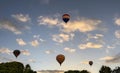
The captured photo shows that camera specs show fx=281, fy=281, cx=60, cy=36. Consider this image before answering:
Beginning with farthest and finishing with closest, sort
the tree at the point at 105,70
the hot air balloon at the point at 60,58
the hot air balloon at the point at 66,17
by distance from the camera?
1. the tree at the point at 105,70
2. the hot air balloon at the point at 60,58
3. the hot air balloon at the point at 66,17

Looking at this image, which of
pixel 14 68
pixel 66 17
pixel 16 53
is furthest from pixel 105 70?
pixel 66 17

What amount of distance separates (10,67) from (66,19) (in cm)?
6860

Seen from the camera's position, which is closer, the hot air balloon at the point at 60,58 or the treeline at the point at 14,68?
the hot air balloon at the point at 60,58

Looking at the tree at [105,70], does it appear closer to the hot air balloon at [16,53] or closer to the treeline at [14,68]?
the treeline at [14,68]

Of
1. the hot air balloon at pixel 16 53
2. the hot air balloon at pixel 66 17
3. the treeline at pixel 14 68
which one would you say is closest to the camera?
the hot air balloon at pixel 66 17

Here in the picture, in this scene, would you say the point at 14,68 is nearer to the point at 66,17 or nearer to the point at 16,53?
the point at 16,53

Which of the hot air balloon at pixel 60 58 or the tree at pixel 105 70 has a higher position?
the tree at pixel 105 70

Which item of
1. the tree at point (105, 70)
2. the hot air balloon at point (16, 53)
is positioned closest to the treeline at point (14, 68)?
the hot air balloon at point (16, 53)

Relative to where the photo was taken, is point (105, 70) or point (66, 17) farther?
point (105, 70)

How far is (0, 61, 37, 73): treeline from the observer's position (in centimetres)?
11962

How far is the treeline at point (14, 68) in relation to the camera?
119625 millimetres

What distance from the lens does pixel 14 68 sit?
124 meters

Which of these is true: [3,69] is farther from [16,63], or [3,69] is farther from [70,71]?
[70,71]

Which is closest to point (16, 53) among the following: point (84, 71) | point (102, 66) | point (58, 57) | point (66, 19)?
point (58, 57)
